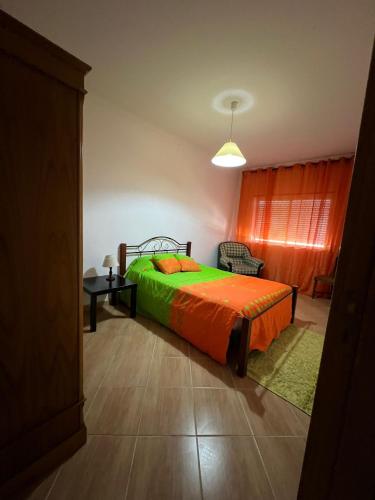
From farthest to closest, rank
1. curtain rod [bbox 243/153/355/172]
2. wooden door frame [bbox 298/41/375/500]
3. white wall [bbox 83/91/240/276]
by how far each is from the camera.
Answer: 1. curtain rod [bbox 243/153/355/172]
2. white wall [bbox 83/91/240/276]
3. wooden door frame [bbox 298/41/375/500]

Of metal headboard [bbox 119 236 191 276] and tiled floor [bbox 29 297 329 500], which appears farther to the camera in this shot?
metal headboard [bbox 119 236 191 276]

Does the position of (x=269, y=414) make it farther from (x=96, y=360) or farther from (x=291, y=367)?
(x=96, y=360)

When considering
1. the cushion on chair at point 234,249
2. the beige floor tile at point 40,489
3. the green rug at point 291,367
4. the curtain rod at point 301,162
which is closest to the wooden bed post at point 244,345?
the green rug at point 291,367

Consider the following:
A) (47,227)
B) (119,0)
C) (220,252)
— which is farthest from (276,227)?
(47,227)

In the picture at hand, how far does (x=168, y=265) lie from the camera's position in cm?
294

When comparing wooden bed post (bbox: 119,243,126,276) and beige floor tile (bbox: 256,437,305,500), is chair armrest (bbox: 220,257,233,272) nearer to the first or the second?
wooden bed post (bbox: 119,243,126,276)

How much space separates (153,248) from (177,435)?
255cm

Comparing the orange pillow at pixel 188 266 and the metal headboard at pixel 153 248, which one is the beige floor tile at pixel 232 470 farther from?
the metal headboard at pixel 153 248

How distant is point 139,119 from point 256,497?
375cm

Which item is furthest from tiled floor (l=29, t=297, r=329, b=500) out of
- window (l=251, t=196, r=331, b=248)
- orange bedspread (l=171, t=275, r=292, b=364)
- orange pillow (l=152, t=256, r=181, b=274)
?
window (l=251, t=196, r=331, b=248)

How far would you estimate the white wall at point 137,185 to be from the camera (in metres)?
2.60

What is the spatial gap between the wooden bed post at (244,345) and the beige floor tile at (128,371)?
0.78 meters

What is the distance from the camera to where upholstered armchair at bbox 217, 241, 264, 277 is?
4066mm

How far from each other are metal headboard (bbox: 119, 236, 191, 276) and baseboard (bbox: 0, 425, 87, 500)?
206cm
